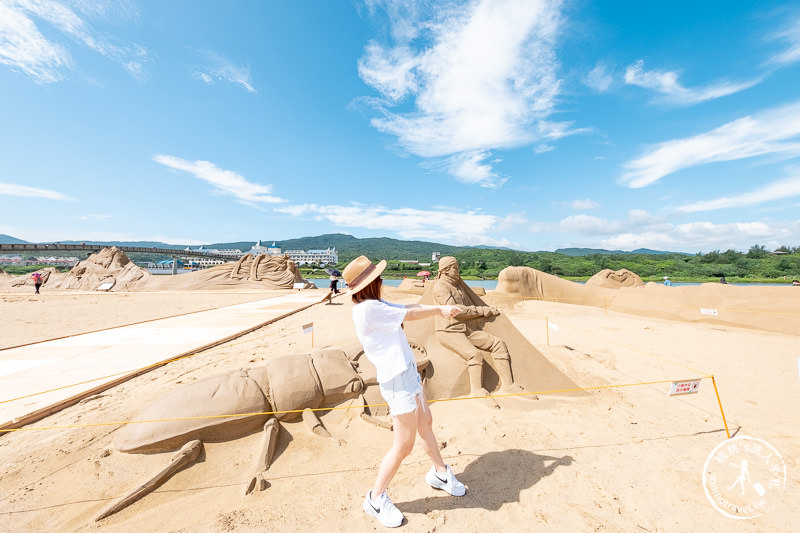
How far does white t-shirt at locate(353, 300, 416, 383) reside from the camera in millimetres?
1796

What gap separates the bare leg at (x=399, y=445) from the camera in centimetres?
185

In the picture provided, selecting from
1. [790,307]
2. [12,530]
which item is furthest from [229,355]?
[790,307]

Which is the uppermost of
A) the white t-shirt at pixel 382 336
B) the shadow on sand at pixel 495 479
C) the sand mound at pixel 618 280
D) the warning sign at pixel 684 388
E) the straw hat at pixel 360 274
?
the straw hat at pixel 360 274

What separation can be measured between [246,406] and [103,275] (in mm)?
23510

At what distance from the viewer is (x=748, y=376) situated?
4816 millimetres

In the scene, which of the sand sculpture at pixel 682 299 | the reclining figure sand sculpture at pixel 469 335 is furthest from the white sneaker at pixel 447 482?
the sand sculpture at pixel 682 299

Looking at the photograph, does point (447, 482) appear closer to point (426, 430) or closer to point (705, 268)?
point (426, 430)

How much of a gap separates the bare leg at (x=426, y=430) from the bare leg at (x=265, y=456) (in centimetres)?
128

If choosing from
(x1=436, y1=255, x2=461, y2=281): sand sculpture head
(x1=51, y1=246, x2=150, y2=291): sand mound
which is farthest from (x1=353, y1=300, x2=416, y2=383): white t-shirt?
(x1=51, y1=246, x2=150, y2=291): sand mound

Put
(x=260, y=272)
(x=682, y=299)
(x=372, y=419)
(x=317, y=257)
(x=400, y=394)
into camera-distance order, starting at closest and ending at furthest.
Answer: (x=400, y=394)
(x=372, y=419)
(x=682, y=299)
(x=260, y=272)
(x=317, y=257)

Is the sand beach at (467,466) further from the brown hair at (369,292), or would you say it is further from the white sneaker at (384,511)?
the brown hair at (369,292)

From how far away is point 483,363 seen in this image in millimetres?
4051

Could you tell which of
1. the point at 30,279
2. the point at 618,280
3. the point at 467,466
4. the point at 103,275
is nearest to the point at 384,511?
the point at 467,466

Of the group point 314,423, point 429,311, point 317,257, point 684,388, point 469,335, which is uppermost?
point 317,257
